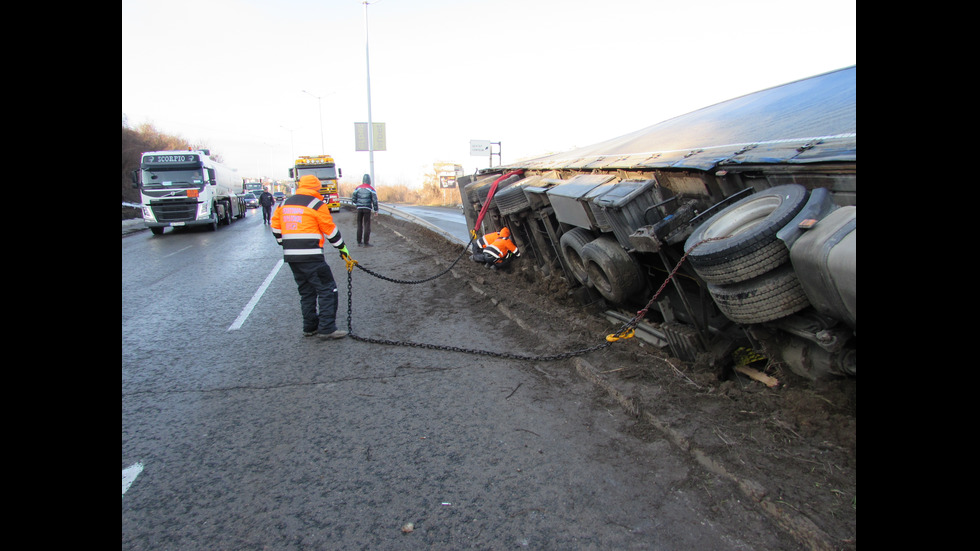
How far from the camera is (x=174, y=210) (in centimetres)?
1797

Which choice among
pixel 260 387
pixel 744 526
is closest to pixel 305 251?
pixel 260 387

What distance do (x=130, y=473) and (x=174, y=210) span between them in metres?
17.8

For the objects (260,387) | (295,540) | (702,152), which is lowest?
(295,540)

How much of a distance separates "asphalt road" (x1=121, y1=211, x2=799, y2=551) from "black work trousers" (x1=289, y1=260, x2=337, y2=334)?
0.81 feet

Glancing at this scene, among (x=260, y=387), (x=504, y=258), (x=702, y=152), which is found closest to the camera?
(x=260, y=387)

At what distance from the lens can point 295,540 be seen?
231 cm

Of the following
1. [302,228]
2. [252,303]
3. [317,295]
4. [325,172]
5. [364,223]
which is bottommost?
[252,303]

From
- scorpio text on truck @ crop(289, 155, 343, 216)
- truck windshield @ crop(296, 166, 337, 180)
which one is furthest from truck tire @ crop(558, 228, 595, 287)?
truck windshield @ crop(296, 166, 337, 180)

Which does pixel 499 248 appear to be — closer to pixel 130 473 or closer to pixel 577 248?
pixel 577 248

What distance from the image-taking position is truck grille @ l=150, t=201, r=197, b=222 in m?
17.8

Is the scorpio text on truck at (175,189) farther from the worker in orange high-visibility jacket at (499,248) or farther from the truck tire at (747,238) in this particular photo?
the truck tire at (747,238)

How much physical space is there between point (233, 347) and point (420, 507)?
348 cm

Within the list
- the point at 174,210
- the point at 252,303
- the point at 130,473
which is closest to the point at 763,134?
the point at 130,473
